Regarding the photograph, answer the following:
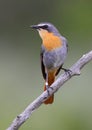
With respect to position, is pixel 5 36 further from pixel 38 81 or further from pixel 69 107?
pixel 69 107

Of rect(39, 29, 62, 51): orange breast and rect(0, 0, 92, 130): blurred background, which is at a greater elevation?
rect(39, 29, 62, 51): orange breast

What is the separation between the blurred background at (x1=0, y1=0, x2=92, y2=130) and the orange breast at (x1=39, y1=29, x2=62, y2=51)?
172cm

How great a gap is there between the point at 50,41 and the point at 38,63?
2489 millimetres

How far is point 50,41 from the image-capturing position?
336 centimetres

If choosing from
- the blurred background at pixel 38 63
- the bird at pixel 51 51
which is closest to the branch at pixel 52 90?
the bird at pixel 51 51

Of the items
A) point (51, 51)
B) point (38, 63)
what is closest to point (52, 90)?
point (51, 51)

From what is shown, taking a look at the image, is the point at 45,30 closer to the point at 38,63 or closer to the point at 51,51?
the point at 51,51

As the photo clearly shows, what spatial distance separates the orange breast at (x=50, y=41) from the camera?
336 cm

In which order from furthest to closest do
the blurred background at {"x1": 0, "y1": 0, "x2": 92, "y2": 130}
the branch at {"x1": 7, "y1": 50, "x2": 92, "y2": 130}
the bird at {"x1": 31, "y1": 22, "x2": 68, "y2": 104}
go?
the blurred background at {"x1": 0, "y1": 0, "x2": 92, "y2": 130}, the bird at {"x1": 31, "y1": 22, "x2": 68, "y2": 104}, the branch at {"x1": 7, "y1": 50, "x2": 92, "y2": 130}

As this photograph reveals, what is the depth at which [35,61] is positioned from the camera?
19.3 ft

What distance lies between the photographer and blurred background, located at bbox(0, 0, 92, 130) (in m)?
5.23

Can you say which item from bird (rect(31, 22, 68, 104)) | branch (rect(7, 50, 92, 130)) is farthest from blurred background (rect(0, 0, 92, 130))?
branch (rect(7, 50, 92, 130))

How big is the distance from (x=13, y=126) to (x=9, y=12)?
3.40m

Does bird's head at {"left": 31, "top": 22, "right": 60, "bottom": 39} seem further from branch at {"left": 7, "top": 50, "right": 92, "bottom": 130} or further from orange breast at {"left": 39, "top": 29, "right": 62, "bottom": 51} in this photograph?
branch at {"left": 7, "top": 50, "right": 92, "bottom": 130}
